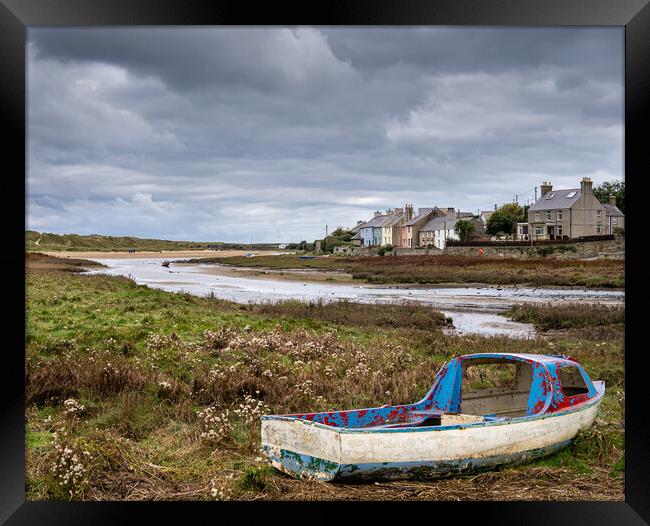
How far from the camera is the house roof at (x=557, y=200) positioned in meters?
23.4

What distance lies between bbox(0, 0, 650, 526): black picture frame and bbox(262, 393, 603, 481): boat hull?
1.51ft

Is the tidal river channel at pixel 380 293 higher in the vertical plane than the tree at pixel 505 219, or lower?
lower

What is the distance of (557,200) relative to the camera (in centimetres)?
2367

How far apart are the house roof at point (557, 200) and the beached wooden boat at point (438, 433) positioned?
16.8 meters

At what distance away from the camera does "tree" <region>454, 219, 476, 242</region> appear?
2609 cm

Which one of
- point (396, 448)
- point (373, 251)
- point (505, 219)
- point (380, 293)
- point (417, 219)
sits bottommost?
point (396, 448)

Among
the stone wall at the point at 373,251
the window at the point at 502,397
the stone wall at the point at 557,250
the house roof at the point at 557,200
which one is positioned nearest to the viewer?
the window at the point at 502,397

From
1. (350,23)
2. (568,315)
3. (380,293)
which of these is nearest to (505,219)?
(380,293)

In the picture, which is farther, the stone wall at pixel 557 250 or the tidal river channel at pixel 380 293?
the stone wall at pixel 557 250

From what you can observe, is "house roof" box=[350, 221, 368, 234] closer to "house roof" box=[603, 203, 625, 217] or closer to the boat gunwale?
"house roof" box=[603, 203, 625, 217]

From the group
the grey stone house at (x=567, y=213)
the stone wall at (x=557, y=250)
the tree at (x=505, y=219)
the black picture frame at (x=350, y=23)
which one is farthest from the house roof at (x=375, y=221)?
the black picture frame at (x=350, y=23)

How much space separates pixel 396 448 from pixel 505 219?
22332 mm

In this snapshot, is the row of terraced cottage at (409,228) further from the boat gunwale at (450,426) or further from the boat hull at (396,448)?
the boat hull at (396,448)

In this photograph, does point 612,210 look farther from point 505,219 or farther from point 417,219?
point 417,219
